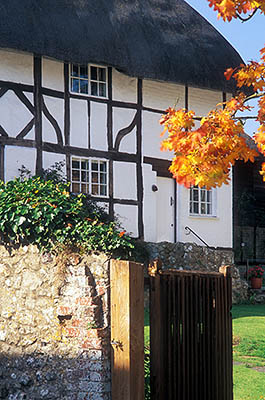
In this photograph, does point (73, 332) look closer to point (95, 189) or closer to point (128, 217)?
point (95, 189)

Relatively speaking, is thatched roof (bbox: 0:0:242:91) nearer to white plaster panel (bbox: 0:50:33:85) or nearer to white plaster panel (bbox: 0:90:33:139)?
white plaster panel (bbox: 0:50:33:85)

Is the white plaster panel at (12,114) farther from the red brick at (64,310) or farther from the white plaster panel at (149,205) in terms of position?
the red brick at (64,310)

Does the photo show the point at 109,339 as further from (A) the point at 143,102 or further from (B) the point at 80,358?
(A) the point at 143,102

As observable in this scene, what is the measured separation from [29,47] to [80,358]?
8803 mm

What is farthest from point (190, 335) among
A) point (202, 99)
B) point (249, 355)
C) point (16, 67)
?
point (202, 99)

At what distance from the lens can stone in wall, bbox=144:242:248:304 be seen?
14.0 metres

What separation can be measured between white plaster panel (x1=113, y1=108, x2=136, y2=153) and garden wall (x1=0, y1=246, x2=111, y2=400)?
9218 millimetres

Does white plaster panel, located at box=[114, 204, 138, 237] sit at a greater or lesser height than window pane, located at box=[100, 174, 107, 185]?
lesser

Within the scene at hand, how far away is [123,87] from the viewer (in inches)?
576

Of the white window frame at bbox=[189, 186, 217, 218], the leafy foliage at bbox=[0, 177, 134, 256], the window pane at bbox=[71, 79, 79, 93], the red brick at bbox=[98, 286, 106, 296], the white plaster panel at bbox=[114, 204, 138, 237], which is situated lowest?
the red brick at bbox=[98, 286, 106, 296]

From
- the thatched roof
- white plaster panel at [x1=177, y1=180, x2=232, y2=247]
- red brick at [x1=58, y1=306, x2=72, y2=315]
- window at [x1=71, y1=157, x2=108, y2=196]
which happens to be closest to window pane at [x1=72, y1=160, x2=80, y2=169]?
window at [x1=71, y1=157, x2=108, y2=196]

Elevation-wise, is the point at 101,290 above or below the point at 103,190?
below

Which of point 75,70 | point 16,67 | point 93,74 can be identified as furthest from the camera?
point 93,74

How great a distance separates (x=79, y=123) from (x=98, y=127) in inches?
19.5
